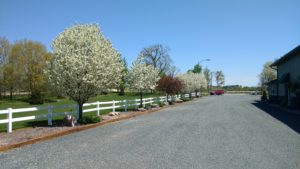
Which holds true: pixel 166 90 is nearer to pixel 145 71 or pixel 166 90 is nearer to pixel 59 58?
pixel 145 71

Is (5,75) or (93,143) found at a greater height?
(5,75)

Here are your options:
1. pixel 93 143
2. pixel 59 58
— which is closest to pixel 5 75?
pixel 59 58

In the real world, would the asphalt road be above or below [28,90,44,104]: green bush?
below

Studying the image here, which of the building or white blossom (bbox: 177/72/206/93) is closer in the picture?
the building

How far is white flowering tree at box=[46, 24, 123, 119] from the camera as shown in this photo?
57.1ft

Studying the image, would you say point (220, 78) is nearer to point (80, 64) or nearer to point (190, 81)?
point (190, 81)

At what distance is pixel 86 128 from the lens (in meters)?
17.0

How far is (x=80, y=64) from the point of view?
17.3 meters

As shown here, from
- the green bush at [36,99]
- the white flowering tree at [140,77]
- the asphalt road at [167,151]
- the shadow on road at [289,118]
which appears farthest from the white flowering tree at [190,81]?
the asphalt road at [167,151]

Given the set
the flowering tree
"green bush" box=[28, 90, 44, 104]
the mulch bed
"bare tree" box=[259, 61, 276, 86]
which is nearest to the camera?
the mulch bed

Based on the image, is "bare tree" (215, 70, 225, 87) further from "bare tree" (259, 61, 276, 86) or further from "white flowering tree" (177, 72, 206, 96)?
"white flowering tree" (177, 72, 206, 96)

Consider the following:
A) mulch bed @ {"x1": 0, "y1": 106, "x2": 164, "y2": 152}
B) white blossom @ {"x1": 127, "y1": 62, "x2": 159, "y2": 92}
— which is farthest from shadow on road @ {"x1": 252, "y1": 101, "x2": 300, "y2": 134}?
white blossom @ {"x1": 127, "y1": 62, "x2": 159, "y2": 92}

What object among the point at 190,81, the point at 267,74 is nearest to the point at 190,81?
the point at 190,81

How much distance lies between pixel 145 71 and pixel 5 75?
105ft
